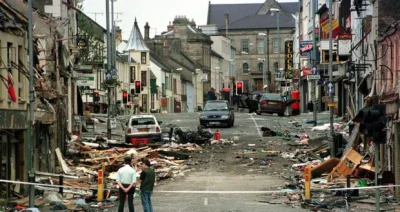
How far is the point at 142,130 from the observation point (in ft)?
154

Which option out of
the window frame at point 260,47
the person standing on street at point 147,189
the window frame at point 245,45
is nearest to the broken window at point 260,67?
the window frame at point 260,47

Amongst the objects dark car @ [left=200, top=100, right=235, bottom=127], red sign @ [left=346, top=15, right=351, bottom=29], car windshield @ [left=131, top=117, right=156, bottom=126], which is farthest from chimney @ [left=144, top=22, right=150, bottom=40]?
car windshield @ [left=131, top=117, right=156, bottom=126]

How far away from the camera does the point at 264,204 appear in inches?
1051

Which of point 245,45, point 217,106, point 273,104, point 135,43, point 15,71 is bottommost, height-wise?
point 217,106

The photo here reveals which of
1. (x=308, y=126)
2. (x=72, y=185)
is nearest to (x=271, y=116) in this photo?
(x=308, y=126)

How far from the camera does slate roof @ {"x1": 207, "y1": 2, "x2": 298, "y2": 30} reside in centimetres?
16900

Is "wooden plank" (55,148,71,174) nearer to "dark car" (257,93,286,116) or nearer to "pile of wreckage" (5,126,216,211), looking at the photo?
"pile of wreckage" (5,126,216,211)

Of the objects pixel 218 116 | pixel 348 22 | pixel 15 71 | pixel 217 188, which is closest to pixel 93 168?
pixel 217 188

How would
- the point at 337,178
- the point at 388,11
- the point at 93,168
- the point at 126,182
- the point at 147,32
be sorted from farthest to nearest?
the point at 147,32, the point at 93,168, the point at 388,11, the point at 337,178, the point at 126,182

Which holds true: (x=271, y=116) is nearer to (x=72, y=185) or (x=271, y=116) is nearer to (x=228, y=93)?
(x=72, y=185)

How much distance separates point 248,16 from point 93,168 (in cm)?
13798

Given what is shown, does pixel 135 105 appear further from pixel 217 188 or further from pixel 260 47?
pixel 260 47

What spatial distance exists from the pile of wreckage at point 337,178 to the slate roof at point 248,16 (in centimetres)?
12493

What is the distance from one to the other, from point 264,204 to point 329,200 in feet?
6.00
